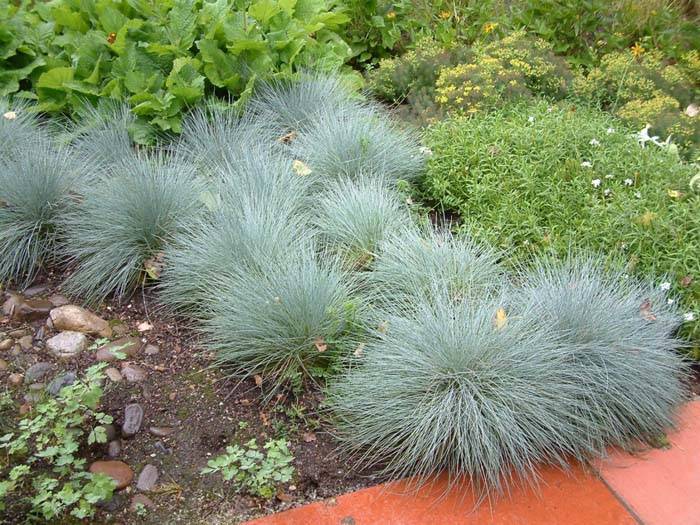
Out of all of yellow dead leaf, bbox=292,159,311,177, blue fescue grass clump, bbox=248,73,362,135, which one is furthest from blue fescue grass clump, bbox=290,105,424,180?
blue fescue grass clump, bbox=248,73,362,135

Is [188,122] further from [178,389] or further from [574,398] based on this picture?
[574,398]

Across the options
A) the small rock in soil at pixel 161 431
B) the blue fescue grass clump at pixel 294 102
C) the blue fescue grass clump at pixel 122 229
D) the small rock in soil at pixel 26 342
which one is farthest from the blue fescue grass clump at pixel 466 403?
the blue fescue grass clump at pixel 294 102

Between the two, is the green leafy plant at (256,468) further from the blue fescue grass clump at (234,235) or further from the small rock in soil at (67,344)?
the small rock in soil at (67,344)

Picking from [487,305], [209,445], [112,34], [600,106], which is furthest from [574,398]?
[112,34]

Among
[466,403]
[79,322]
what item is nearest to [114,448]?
[79,322]

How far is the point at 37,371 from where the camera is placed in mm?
2807

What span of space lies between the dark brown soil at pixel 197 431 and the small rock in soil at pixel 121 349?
37mm

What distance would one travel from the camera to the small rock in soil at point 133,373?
2.79m

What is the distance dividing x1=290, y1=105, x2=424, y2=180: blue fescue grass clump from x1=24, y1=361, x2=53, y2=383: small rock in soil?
1694 mm

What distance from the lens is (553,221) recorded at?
3.32 meters

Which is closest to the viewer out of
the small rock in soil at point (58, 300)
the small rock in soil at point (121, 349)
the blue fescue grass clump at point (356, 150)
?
the small rock in soil at point (121, 349)

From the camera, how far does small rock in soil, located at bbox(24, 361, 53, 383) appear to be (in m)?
2.77

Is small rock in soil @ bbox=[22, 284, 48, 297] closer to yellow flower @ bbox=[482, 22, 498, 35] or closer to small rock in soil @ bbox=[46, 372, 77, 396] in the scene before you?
small rock in soil @ bbox=[46, 372, 77, 396]

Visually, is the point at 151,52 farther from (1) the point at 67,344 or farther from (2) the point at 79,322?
(1) the point at 67,344
